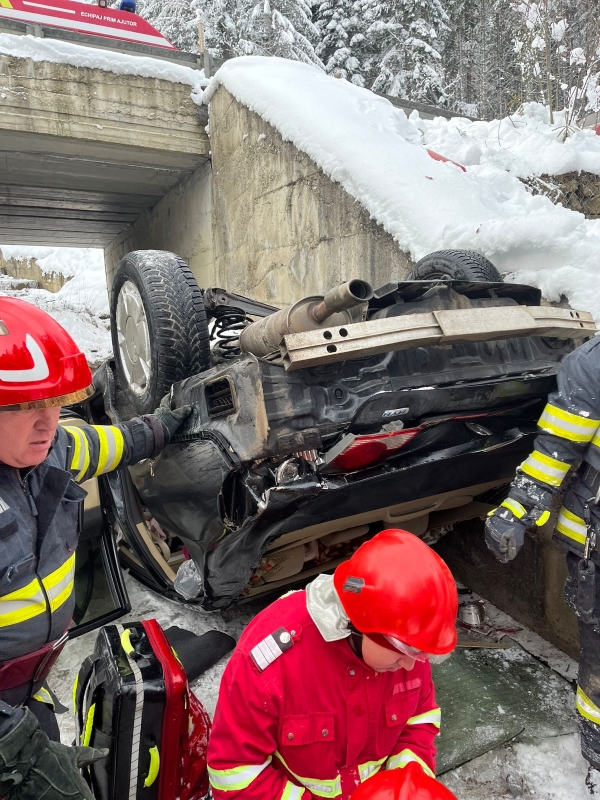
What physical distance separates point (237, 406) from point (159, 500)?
0.86 m

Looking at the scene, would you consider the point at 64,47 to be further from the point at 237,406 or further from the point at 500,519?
the point at 500,519

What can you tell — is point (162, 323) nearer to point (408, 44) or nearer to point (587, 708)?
point (587, 708)

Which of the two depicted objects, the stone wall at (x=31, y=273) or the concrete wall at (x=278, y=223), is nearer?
the concrete wall at (x=278, y=223)

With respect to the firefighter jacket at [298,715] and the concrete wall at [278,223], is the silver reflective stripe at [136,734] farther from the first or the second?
the concrete wall at [278,223]

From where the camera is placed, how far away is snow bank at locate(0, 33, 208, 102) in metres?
6.91

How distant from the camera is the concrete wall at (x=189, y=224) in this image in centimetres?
876

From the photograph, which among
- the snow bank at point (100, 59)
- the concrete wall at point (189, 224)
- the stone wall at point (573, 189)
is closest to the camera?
the stone wall at point (573, 189)

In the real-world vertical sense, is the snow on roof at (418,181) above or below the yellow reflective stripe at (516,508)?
above

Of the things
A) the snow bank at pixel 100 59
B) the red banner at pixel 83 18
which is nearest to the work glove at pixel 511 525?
the snow bank at pixel 100 59

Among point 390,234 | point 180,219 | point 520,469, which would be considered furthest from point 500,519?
point 180,219

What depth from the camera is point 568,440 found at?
2.01 metres

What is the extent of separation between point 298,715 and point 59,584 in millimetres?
731

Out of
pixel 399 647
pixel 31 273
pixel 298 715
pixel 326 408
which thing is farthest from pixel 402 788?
pixel 31 273

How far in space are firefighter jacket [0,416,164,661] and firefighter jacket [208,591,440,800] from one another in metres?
0.52
